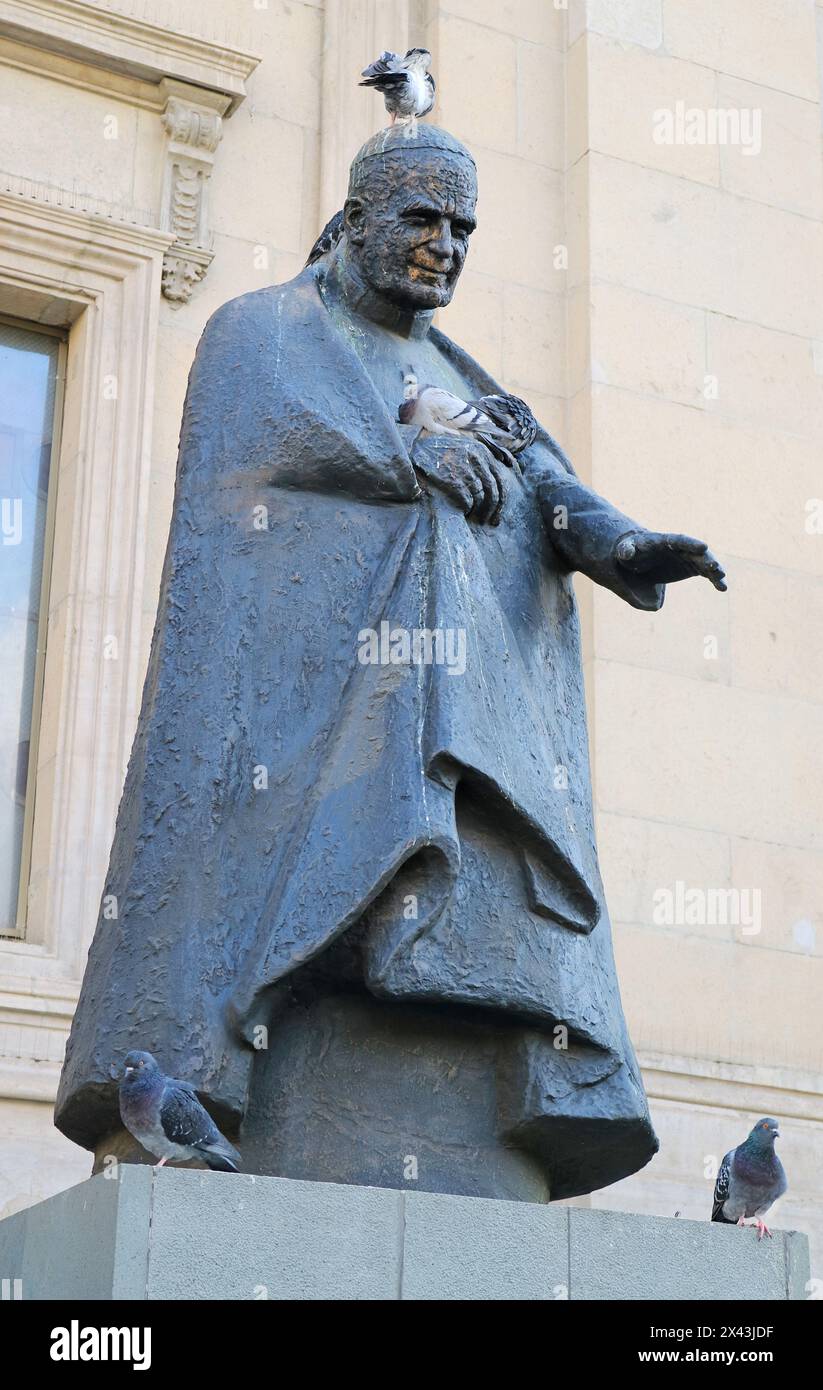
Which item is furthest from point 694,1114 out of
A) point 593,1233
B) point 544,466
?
point 593,1233

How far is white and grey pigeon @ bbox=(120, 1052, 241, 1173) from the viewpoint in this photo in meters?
4.04

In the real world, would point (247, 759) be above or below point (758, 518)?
below

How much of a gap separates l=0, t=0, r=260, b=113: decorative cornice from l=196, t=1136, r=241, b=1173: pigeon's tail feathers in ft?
23.6

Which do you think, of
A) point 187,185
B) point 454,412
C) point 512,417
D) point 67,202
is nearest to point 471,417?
point 454,412

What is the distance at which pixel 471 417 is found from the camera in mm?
4941

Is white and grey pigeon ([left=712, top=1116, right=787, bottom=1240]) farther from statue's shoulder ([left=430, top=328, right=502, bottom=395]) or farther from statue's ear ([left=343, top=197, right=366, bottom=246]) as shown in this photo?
statue's ear ([left=343, top=197, right=366, bottom=246])

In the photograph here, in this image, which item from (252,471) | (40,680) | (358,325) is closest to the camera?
(252,471)

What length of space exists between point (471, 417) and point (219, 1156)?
175cm

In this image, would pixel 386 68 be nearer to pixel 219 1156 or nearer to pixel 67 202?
pixel 219 1156

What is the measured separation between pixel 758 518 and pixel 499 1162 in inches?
272

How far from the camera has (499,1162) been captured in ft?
14.8

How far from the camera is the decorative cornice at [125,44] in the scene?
10133 mm

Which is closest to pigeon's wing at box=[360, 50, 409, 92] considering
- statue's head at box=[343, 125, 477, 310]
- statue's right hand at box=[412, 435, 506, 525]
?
statue's head at box=[343, 125, 477, 310]

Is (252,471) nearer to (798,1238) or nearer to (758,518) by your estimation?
(798,1238)
